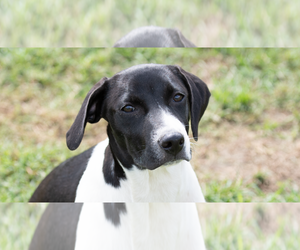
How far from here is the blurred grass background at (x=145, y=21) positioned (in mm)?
3820

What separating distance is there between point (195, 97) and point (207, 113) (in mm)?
1008

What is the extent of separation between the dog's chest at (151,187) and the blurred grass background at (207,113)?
0.56 metres

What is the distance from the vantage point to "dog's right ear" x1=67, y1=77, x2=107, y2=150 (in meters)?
2.29

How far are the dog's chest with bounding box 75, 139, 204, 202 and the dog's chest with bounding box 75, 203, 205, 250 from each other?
0.05 meters

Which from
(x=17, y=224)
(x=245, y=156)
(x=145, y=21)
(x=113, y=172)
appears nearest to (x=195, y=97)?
(x=113, y=172)

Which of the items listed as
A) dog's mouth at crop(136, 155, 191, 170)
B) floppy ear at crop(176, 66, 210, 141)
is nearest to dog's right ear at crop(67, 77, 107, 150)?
dog's mouth at crop(136, 155, 191, 170)

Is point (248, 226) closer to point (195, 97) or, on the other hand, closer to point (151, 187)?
point (151, 187)

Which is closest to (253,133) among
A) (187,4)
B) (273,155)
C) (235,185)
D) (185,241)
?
(273,155)

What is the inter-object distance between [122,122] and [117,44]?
1.47 meters

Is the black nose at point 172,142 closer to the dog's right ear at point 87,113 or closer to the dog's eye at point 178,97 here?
the dog's eye at point 178,97

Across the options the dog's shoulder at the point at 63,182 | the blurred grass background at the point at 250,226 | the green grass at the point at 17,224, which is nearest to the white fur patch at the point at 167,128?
the blurred grass background at the point at 250,226

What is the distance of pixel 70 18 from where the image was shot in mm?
3998

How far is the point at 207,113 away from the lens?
3.45 meters

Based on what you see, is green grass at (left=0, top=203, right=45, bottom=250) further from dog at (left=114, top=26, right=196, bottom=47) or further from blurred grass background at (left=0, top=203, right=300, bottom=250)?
dog at (left=114, top=26, right=196, bottom=47)
